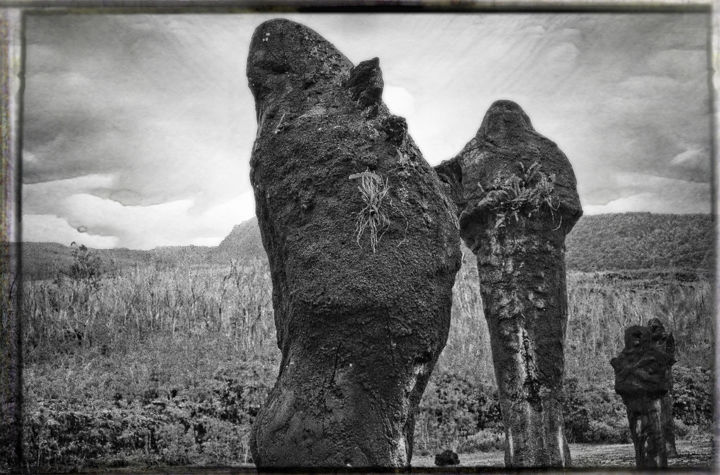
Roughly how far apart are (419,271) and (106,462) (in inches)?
116

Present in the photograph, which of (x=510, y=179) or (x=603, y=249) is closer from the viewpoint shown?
(x=510, y=179)

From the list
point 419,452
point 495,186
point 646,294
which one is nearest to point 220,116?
point 495,186

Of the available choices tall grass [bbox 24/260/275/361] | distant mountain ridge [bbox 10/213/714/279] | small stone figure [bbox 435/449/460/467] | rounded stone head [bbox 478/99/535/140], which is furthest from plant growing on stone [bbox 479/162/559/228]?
tall grass [bbox 24/260/275/361]

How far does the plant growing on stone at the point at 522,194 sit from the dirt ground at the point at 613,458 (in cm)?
169

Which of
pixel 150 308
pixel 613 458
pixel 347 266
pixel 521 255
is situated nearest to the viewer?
pixel 347 266

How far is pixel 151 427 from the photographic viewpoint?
208 inches

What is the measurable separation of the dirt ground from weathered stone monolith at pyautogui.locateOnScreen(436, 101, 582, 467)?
36 cm

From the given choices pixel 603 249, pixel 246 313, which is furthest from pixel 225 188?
pixel 603 249

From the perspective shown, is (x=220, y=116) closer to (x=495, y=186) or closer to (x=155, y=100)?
(x=155, y=100)

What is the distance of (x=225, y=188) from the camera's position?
18.3 feet

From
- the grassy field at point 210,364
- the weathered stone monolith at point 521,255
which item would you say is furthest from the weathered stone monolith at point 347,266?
the grassy field at point 210,364

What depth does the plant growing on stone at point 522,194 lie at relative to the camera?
4.93 m

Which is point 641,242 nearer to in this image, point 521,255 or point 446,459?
point 521,255

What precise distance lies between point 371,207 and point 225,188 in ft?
7.49
